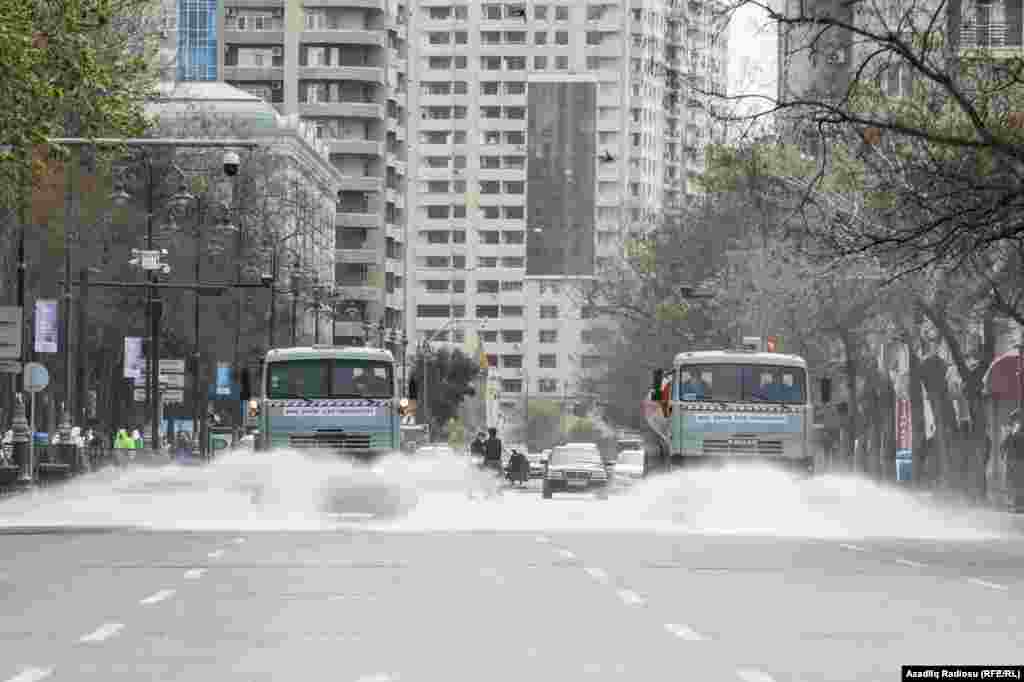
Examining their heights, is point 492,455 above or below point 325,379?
below

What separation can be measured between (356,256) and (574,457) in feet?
366

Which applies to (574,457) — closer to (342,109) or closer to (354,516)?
(354,516)

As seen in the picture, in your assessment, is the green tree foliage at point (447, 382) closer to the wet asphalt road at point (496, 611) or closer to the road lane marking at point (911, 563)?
the wet asphalt road at point (496, 611)

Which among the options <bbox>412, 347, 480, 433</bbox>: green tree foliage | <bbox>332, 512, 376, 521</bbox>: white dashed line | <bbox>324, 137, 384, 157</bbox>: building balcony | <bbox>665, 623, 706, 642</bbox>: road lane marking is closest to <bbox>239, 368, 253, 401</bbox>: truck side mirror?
<bbox>332, 512, 376, 521</bbox>: white dashed line

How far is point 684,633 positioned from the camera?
18.2 m

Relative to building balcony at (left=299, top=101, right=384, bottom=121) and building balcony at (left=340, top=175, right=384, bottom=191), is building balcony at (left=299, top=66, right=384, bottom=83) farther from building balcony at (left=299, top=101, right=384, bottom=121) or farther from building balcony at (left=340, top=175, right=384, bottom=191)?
building balcony at (left=340, top=175, right=384, bottom=191)

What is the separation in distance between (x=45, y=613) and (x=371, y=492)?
2274 centimetres

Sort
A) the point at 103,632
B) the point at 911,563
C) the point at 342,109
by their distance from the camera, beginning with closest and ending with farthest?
the point at 103,632 < the point at 911,563 < the point at 342,109

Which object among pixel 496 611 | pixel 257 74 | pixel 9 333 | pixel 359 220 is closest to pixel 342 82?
pixel 257 74

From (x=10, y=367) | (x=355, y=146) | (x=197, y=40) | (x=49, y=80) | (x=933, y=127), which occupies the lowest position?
(x=10, y=367)

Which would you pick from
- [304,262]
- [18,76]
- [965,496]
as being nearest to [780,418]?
[18,76]

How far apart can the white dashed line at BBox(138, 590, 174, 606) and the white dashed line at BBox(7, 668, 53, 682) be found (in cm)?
587

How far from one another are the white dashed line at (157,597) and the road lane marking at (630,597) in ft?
12.4

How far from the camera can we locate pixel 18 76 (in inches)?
1443
